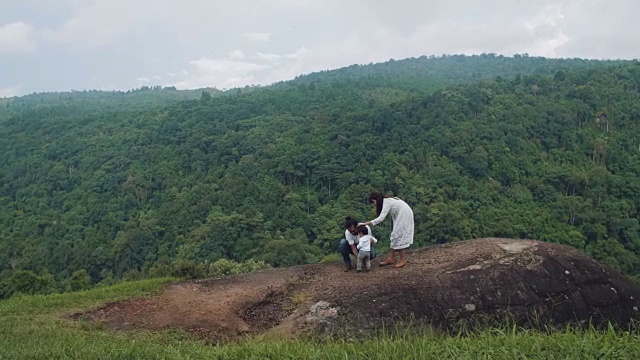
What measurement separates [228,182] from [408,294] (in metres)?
53.0

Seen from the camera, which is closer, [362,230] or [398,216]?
[398,216]

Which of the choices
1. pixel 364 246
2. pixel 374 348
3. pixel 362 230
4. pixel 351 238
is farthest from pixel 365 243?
pixel 374 348

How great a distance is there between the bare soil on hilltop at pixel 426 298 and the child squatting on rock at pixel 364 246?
176 mm

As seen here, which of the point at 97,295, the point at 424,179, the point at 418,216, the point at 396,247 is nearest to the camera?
the point at 396,247

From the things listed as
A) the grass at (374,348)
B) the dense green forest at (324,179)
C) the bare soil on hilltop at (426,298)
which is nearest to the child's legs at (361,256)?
the bare soil on hilltop at (426,298)

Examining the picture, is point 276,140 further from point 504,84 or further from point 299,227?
point 504,84

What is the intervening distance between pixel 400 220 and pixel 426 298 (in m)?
1.64

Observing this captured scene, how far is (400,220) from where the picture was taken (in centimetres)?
828

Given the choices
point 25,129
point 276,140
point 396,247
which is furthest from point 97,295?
point 25,129

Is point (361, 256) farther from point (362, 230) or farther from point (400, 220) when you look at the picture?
point (400, 220)

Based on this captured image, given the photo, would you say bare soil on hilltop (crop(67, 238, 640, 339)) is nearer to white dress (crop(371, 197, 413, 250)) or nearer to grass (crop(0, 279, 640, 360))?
white dress (crop(371, 197, 413, 250))

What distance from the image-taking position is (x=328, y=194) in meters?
58.1

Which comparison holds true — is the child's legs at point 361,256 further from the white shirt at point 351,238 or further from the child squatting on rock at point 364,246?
the white shirt at point 351,238

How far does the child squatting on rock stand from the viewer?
834 cm
